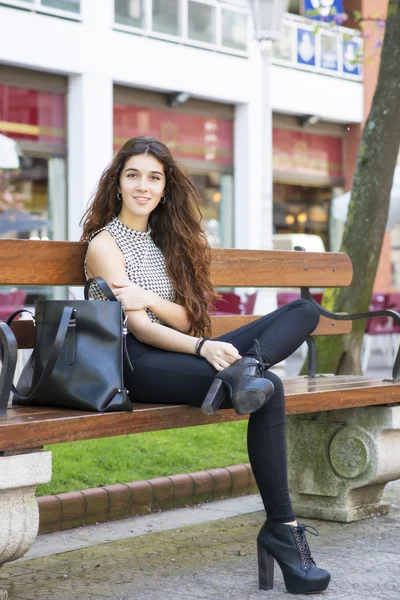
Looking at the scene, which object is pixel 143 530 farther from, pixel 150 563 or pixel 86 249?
pixel 86 249

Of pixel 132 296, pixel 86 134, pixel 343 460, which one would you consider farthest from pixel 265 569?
pixel 86 134

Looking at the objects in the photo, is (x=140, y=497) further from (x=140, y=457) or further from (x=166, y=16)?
(x=166, y=16)

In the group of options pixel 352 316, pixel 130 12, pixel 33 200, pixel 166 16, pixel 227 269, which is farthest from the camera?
pixel 166 16

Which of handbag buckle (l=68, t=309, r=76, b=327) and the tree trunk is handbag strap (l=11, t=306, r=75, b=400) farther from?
the tree trunk

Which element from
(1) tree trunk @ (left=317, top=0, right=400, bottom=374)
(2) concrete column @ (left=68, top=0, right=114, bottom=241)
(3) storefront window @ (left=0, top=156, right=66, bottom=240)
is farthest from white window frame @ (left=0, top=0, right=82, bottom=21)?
(1) tree trunk @ (left=317, top=0, right=400, bottom=374)

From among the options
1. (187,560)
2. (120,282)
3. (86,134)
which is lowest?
(187,560)

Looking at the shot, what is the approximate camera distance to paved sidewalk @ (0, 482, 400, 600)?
4.10 meters

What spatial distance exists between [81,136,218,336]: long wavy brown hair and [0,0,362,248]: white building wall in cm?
906

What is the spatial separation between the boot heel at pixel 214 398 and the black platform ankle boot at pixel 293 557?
18.9 inches

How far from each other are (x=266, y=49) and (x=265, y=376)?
10685mm

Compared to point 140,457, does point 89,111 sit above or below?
above

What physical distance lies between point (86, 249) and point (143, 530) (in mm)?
1395

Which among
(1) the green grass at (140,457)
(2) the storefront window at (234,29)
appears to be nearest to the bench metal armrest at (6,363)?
(1) the green grass at (140,457)

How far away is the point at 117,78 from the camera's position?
55.3 feet
